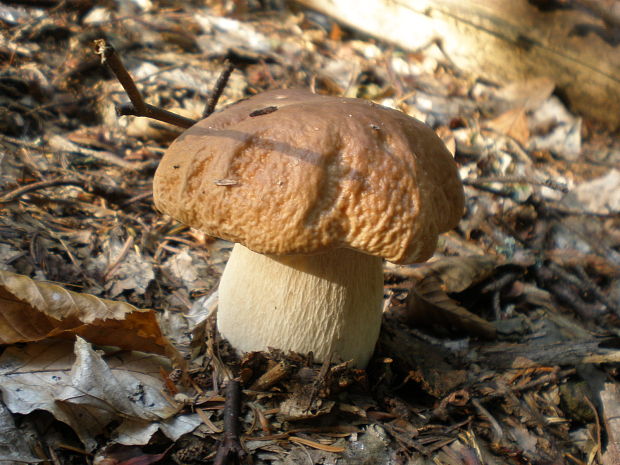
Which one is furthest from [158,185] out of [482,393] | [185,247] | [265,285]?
[482,393]

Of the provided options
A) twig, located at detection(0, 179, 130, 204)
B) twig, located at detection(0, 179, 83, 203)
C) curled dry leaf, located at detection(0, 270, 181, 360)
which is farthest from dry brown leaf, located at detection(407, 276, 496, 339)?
twig, located at detection(0, 179, 83, 203)

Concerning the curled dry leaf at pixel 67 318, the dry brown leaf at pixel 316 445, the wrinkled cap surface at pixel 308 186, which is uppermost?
the wrinkled cap surface at pixel 308 186

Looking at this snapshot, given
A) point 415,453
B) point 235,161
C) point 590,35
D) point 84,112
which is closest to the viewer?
point 235,161

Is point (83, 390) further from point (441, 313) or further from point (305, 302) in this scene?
point (441, 313)

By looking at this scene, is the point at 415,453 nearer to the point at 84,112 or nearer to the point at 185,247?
the point at 185,247

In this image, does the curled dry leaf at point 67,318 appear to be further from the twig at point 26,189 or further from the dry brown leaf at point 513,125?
the dry brown leaf at point 513,125

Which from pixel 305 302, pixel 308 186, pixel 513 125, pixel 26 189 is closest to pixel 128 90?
pixel 308 186

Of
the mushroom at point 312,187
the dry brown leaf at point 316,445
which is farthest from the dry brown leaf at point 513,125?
the dry brown leaf at point 316,445
